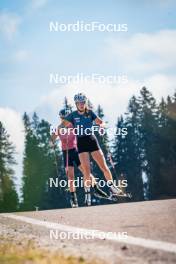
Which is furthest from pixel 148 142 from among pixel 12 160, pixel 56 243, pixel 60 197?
pixel 56 243

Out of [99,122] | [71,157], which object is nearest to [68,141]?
[71,157]

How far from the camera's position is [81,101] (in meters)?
11.1

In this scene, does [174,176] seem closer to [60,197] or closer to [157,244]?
[60,197]

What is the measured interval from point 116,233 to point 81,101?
15.5 ft

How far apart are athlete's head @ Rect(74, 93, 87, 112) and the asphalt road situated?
9.22 ft

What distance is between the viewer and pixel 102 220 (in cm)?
865

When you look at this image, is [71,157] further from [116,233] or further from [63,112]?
[116,233]

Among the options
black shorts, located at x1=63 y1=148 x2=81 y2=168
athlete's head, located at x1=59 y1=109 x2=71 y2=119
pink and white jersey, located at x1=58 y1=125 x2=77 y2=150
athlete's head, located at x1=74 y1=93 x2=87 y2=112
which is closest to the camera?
athlete's head, located at x1=74 y1=93 x2=87 y2=112

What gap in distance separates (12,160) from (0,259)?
62887mm

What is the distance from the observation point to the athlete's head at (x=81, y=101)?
10.8 m

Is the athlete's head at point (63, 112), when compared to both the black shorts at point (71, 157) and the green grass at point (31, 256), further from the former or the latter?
the green grass at point (31, 256)

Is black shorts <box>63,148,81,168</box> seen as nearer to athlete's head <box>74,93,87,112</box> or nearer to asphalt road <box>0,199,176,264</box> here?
athlete's head <box>74,93,87,112</box>

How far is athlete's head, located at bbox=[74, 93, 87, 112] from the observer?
10.8m

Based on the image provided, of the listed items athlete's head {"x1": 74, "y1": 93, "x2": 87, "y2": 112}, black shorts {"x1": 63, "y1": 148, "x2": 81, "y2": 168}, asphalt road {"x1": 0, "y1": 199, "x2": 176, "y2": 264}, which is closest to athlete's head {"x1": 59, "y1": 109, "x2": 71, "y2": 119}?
athlete's head {"x1": 74, "y1": 93, "x2": 87, "y2": 112}
